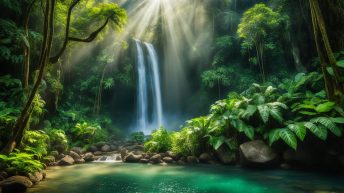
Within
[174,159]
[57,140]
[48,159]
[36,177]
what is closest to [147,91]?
[57,140]

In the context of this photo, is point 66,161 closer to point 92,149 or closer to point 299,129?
point 92,149

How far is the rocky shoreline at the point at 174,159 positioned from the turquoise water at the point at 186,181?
350mm

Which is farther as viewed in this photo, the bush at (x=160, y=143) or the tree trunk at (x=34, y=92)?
the bush at (x=160, y=143)

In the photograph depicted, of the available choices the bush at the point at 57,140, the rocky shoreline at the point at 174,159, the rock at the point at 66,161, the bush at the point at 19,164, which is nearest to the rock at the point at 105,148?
the rocky shoreline at the point at 174,159

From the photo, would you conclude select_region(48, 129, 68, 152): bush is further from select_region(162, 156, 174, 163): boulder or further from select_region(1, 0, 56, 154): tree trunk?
select_region(162, 156, 174, 163): boulder

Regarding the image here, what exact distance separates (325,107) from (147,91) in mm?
15637

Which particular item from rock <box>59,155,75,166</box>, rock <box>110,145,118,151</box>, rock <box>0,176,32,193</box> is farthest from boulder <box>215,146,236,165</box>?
rock <box>0,176,32,193</box>

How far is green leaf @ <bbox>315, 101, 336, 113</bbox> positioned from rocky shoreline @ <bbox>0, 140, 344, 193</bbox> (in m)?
1.52

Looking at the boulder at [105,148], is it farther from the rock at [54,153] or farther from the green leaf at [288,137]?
the green leaf at [288,137]

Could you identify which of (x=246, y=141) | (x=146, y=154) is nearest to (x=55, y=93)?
(x=146, y=154)

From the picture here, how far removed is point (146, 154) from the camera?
35.0 ft

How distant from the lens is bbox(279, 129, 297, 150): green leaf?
6.99 metres

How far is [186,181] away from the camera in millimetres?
6656

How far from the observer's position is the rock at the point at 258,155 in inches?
309
